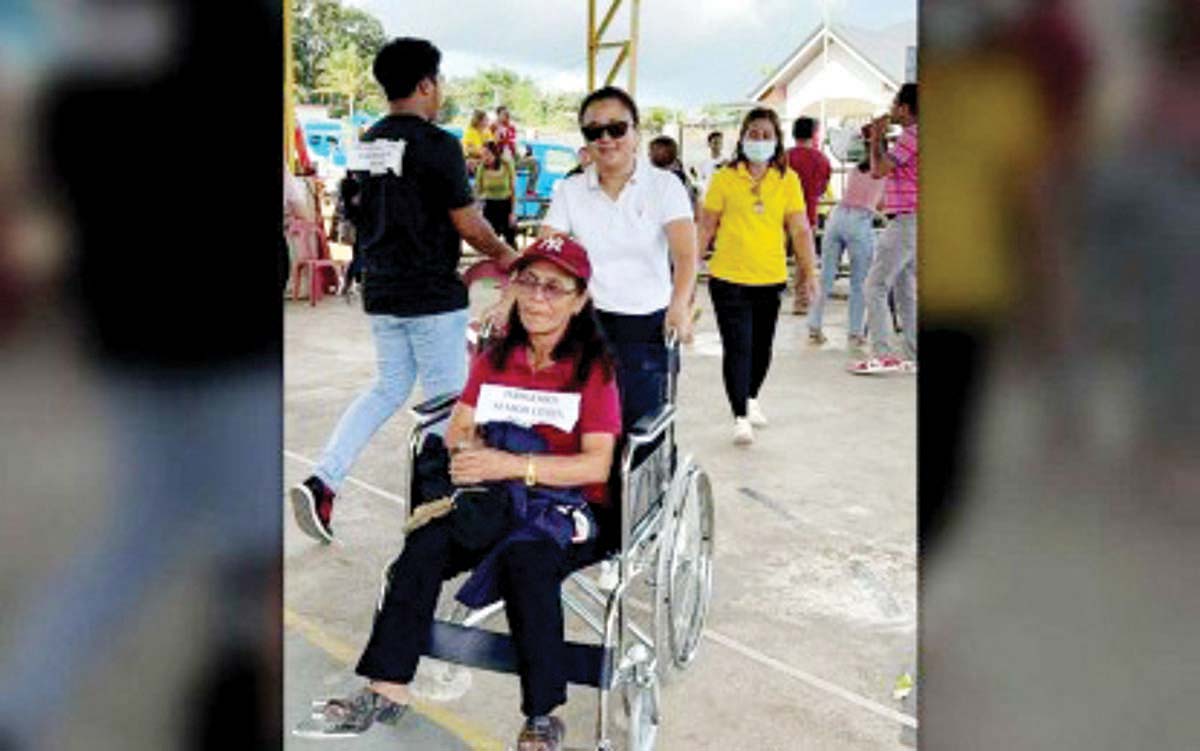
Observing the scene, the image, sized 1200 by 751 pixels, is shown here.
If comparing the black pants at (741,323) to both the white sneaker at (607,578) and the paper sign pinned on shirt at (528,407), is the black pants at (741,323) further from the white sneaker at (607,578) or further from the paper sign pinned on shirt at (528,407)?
the paper sign pinned on shirt at (528,407)

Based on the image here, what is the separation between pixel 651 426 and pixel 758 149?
250 cm

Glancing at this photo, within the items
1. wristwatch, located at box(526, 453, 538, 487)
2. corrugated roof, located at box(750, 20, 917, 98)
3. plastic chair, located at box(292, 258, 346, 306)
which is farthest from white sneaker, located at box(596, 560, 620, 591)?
corrugated roof, located at box(750, 20, 917, 98)

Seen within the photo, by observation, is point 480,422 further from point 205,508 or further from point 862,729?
point 205,508

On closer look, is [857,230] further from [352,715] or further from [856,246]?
[352,715]

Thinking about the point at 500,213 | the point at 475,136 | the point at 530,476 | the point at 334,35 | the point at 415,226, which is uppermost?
the point at 334,35

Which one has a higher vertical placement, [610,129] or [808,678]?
[610,129]

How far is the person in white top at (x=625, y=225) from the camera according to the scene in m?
3.10

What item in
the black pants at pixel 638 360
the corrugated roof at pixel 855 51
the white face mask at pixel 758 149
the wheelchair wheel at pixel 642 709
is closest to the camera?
the wheelchair wheel at pixel 642 709

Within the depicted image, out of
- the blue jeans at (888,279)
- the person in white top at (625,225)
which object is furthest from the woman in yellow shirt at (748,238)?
the person in white top at (625,225)

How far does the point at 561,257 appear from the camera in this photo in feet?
7.84

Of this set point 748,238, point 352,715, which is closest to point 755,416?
point 748,238

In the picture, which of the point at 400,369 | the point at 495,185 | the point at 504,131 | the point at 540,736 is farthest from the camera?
the point at 504,131

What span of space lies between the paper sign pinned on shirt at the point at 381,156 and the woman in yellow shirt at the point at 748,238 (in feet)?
5.88

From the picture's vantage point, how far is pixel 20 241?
1.45 ft
